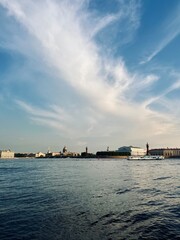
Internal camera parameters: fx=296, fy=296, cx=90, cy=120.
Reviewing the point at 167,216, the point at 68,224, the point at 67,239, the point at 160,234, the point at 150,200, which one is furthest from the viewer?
the point at 150,200

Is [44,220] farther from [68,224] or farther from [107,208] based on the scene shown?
[107,208]

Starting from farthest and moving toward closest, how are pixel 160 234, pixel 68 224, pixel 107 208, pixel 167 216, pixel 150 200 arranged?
pixel 150 200
pixel 107 208
pixel 167 216
pixel 68 224
pixel 160 234

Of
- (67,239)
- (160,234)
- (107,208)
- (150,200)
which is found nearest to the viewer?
(67,239)

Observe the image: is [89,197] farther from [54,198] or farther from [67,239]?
[67,239]

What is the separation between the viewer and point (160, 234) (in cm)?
1791

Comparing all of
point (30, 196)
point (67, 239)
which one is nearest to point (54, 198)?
point (30, 196)

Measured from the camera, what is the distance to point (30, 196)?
3197cm

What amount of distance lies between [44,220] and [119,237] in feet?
21.2

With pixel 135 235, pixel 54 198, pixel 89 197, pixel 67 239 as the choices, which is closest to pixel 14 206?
pixel 54 198

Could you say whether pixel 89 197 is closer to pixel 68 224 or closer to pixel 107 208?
pixel 107 208

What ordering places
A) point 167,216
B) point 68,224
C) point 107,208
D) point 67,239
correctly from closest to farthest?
1. point 67,239
2. point 68,224
3. point 167,216
4. point 107,208

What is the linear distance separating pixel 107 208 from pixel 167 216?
16.8 ft

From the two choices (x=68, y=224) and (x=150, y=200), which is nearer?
(x=68, y=224)

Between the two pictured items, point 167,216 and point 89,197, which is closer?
point 167,216
